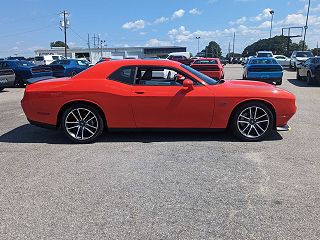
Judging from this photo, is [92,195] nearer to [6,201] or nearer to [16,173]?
[6,201]

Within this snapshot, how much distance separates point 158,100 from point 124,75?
0.79 meters

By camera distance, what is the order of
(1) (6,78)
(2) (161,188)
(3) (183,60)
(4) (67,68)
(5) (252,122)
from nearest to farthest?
(2) (161,188)
(5) (252,122)
(1) (6,78)
(4) (67,68)
(3) (183,60)

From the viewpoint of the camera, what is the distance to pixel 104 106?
5.85 meters

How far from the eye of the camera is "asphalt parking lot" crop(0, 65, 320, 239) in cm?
310

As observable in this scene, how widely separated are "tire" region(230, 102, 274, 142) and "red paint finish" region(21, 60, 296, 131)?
0.42ft

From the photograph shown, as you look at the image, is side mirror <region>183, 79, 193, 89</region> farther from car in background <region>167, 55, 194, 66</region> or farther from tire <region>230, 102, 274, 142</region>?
car in background <region>167, 55, 194, 66</region>

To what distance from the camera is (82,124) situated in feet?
19.5

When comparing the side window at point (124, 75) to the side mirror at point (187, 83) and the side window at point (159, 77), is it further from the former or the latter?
the side mirror at point (187, 83)

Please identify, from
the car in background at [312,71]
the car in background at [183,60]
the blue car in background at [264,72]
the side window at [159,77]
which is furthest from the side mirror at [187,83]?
the car in background at [183,60]

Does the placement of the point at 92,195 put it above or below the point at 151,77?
below

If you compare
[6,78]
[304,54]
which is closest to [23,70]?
[6,78]

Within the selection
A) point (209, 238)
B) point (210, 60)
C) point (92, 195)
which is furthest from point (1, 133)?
point (210, 60)

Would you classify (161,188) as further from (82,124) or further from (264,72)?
(264,72)

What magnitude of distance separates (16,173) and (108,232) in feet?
6.91
